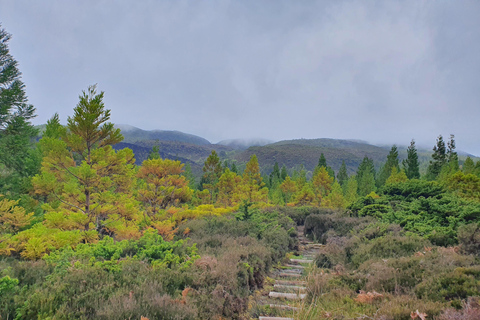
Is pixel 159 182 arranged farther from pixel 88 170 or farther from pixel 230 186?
pixel 230 186

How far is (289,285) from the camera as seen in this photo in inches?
253

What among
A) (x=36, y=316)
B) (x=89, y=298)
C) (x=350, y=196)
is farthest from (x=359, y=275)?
(x=350, y=196)

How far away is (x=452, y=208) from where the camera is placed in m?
8.77

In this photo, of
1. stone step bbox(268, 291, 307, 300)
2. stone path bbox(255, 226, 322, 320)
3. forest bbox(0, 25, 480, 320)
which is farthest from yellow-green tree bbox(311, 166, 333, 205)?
stone step bbox(268, 291, 307, 300)

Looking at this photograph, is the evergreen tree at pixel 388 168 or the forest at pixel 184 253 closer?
the forest at pixel 184 253

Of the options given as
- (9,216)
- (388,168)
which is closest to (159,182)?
(9,216)

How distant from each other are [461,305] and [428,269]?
62.7 inches

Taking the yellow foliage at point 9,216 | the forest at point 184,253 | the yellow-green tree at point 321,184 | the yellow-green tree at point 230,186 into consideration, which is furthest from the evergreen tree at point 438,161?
the yellow foliage at point 9,216

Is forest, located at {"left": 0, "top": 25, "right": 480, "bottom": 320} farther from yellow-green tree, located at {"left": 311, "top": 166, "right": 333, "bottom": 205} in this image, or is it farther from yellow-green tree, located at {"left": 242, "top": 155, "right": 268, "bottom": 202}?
yellow-green tree, located at {"left": 311, "top": 166, "right": 333, "bottom": 205}

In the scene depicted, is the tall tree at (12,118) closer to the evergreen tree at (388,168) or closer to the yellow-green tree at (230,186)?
the yellow-green tree at (230,186)

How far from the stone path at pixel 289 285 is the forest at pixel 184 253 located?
7.2 inches

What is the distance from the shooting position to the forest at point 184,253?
3672mm

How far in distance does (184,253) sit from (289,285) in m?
2.99

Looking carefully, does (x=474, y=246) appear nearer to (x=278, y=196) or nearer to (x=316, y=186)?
(x=316, y=186)
